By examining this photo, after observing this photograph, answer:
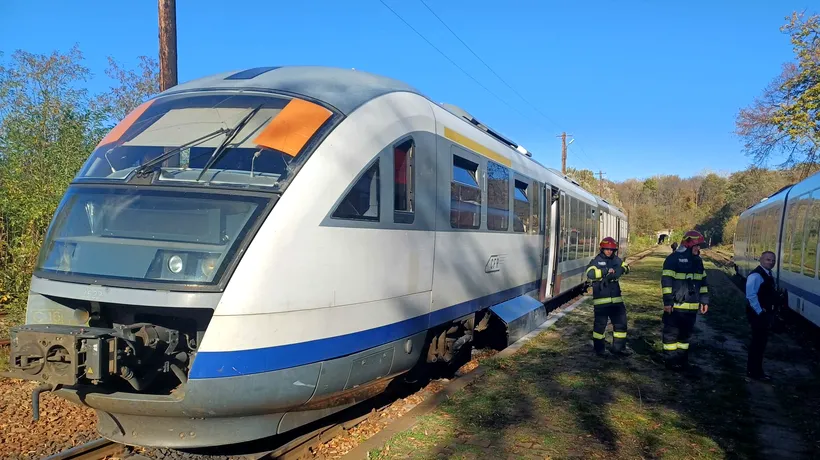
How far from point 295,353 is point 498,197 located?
4.54 metres

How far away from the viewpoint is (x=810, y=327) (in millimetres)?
12227

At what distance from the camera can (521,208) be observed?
913 cm

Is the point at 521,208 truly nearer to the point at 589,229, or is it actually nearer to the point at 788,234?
the point at 788,234

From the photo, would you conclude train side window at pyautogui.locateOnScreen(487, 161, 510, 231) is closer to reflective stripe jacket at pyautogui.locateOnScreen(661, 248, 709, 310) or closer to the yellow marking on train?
the yellow marking on train

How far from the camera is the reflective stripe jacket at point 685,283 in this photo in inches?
305

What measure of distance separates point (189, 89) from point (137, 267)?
1923 mm

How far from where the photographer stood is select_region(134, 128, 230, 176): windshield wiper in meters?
4.41

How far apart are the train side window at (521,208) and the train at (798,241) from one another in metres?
5.05

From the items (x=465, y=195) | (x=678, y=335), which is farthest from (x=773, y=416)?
(x=465, y=195)

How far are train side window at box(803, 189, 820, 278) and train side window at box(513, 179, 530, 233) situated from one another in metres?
5.21

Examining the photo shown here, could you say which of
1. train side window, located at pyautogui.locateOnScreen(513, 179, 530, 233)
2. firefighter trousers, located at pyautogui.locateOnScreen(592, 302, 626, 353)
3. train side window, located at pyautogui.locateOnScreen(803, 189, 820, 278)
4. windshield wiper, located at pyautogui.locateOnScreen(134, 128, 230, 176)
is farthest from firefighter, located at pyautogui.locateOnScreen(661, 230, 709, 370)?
windshield wiper, located at pyautogui.locateOnScreen(134, 128, 230, 176)

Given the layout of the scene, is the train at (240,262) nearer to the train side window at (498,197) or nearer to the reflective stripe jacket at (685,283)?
A: the train side window at (498,197)

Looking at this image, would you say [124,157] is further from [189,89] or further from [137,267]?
[137,267]

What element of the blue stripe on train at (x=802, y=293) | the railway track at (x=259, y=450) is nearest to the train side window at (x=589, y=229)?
the blue stripe on train at (x=802, y=293)
